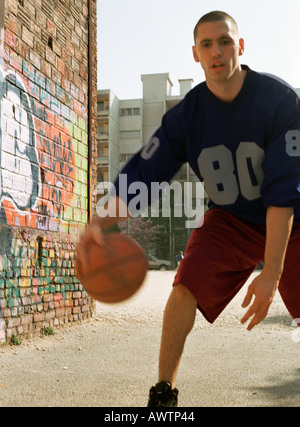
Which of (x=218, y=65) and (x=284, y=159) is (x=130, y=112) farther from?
(x=284, y=159)

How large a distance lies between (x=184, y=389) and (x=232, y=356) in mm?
1538

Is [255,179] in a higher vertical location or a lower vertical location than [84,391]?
higher

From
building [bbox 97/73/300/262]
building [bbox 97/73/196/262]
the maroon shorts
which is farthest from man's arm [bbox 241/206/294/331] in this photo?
building [bbox 97/73/196/262]

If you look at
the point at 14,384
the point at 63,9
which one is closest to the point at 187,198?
the point at 63,9

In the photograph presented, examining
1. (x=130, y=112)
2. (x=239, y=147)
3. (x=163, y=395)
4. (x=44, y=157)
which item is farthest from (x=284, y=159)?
(x=130, y=112)

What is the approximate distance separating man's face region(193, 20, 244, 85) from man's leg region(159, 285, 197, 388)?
3.98 ft

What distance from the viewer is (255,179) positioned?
2.82 m

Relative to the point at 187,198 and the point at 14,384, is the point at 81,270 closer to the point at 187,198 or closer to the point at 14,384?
the point at 14,384

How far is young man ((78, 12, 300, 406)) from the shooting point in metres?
2.58

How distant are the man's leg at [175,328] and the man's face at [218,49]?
3.98 ft

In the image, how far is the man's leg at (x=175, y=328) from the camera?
2.57 m

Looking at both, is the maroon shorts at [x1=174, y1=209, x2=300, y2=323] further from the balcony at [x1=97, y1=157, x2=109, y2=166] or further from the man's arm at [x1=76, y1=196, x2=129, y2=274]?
the balcony at [x1=97, y1=157, x2=109, y2=166]

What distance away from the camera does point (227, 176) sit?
2.89 meters

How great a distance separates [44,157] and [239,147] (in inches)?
180
